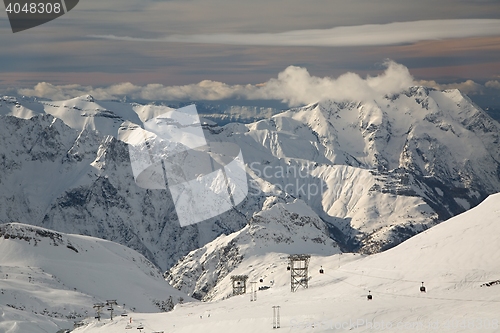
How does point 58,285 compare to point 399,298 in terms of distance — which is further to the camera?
point 58,285

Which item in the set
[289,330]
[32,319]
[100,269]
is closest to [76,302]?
[32,319]

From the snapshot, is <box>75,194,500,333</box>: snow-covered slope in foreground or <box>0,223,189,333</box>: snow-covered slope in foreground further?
<box>0,223,189,333</box>: snow-covered slope in foreground

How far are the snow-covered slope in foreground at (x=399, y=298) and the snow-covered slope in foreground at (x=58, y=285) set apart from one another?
21.0 meters

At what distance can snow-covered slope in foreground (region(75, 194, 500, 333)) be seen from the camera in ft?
234

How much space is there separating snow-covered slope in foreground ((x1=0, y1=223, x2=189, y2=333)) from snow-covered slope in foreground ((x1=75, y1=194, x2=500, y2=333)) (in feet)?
68.9

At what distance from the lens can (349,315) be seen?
2963 inches

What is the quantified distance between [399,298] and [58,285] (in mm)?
98058

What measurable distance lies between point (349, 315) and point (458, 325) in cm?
1247

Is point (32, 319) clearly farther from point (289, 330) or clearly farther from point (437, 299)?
point (437, 299)

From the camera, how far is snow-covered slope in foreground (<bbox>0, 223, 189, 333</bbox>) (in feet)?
401

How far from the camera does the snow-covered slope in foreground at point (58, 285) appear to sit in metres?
122

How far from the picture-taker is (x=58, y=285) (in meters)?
162

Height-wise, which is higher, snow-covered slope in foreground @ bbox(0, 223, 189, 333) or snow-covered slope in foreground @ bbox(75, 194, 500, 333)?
snow-covered slope in foreground @ bbox(75, 194, 500, 333)

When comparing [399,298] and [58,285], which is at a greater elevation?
[399,298]
